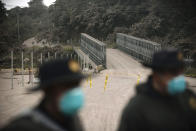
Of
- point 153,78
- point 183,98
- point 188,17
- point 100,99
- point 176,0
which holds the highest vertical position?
point 176,0

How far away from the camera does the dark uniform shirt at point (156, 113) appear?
2.37m

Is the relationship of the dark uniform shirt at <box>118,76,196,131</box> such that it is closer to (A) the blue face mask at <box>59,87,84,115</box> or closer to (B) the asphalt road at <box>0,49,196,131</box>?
(A) the blue face mask at <box>59,87,84,115</box>

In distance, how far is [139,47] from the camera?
2545 cm

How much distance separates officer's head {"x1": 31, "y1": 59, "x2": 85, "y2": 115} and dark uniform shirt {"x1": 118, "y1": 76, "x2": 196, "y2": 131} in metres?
0.67

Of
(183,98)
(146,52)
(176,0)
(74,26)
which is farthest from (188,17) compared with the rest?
(183,98)

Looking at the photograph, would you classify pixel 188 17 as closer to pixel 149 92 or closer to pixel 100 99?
pixel 100 99

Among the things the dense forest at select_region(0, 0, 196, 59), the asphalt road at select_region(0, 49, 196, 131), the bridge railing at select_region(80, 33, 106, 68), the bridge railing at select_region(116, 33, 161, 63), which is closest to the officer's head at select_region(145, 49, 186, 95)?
the asphalt road at select_region(0, 49, 196, 131)

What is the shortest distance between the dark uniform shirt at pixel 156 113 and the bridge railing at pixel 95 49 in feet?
64.8

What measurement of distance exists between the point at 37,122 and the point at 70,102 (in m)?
0.27

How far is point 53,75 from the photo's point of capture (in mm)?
1971

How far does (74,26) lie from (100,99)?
1294 inches

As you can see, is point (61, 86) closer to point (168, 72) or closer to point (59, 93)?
point (59, 93)

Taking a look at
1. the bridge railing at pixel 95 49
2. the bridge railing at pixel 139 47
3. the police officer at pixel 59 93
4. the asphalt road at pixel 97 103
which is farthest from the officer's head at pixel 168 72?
the bridge railing at pixel 139 47

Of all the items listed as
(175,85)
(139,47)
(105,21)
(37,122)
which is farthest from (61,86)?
(105,21)
